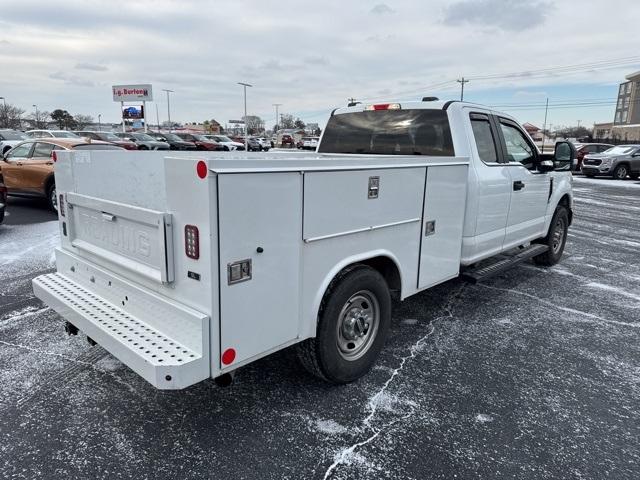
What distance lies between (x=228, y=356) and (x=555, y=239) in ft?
19.8

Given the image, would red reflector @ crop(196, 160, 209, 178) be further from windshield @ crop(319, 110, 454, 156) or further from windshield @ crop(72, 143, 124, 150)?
windshield @ crop(72, 143, 124, 150)

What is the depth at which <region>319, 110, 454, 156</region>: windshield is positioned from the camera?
15.6 ft

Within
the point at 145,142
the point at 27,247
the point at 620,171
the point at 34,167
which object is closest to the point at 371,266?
the point at 27,247

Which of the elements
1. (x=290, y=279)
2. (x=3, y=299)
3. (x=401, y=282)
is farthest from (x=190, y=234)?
(x=3, y=299)

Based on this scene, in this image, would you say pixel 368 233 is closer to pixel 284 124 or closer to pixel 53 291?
pixel 53 291

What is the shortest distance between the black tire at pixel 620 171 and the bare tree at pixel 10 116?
68.7 m

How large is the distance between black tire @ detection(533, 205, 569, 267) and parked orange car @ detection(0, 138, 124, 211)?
8.48 meters

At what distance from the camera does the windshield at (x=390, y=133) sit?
4.74 meters

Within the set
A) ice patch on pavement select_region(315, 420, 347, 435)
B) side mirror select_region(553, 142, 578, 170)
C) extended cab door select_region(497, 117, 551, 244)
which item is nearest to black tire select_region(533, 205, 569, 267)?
extended cab door select_region(497, 117, 551, 244)

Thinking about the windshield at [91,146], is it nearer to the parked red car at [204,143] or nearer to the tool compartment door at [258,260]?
the tool compartment door at [258,260]

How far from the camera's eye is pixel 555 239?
715 cm

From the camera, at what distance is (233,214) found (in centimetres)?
249

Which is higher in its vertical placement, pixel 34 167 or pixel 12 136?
pixel 12 136

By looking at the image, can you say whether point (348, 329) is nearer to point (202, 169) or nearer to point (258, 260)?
point (258, 260)
